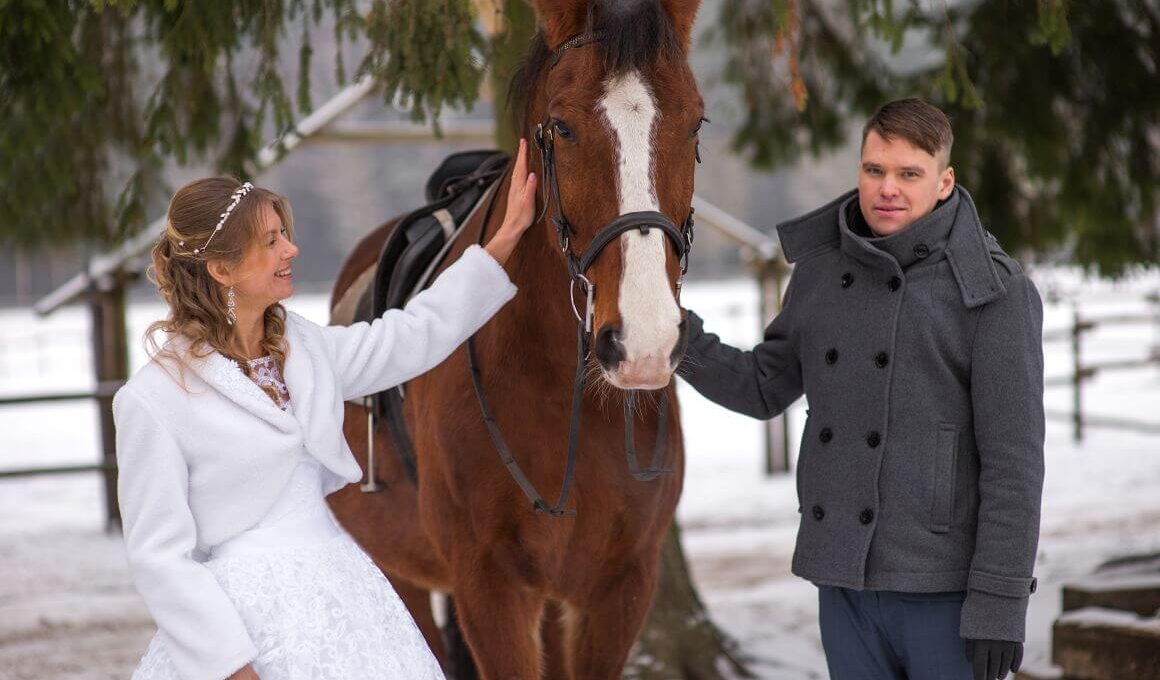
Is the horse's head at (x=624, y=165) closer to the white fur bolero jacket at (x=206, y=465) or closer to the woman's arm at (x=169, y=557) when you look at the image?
the white fur bolero jacket at (x=206, y=465)

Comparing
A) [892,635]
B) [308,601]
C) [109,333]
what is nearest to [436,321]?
[308,601]

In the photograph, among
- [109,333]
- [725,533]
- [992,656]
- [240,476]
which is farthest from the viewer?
[109,333]

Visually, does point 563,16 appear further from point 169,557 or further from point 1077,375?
point 1077,375

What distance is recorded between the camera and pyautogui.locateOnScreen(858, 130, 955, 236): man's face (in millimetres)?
2125

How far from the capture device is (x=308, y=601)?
6.10ft

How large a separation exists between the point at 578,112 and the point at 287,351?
703mm

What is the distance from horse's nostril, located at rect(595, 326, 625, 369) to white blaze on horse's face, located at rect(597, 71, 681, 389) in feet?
0.04

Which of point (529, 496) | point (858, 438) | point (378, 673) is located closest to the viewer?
point (378, 673)

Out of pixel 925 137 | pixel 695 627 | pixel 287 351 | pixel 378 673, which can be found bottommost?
pixel 695 627

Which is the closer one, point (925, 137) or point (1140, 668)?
point (925, 137)

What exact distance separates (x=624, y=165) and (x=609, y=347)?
1.13ft

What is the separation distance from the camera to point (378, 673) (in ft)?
6.13

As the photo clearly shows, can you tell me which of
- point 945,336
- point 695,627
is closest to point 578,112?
point 945,336

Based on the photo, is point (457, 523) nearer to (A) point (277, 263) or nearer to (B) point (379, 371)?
(B) point (379, 371)
